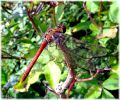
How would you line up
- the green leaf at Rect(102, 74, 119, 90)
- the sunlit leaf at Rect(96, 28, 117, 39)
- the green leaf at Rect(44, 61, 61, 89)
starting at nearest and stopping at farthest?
the green leaf at Rect(44, 61, 61, 89) → the green leaf at Rect(102, 74, 119, 90) → the sunlit leaf at Rect(96, 28, 117, 39)

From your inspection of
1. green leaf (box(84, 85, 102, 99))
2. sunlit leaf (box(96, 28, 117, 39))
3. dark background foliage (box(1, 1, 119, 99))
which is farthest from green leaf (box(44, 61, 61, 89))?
sunlit leaf (box(96, 28, 117, 39))

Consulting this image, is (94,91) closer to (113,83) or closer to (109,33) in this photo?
(113,83)

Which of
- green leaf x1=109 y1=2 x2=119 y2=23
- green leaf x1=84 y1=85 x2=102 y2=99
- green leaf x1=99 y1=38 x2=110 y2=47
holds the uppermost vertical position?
green leaf x1=109 y1=2 x2=119 y2=23

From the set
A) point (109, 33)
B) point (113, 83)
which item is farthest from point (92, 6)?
point (113, 83)

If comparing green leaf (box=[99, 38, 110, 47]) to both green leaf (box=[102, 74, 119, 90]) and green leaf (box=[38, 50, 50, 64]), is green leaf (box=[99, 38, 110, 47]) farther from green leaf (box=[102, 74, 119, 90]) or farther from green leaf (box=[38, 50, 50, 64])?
green leaf (box=[38, 50, 50, 64])

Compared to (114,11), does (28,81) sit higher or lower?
lower

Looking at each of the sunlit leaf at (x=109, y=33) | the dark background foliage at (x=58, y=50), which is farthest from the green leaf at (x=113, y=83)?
the sunlit leaf at (x=109, y=33)

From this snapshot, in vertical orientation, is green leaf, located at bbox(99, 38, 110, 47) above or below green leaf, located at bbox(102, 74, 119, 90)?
above

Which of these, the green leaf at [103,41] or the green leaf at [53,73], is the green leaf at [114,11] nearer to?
the green leaf at [103,41]
